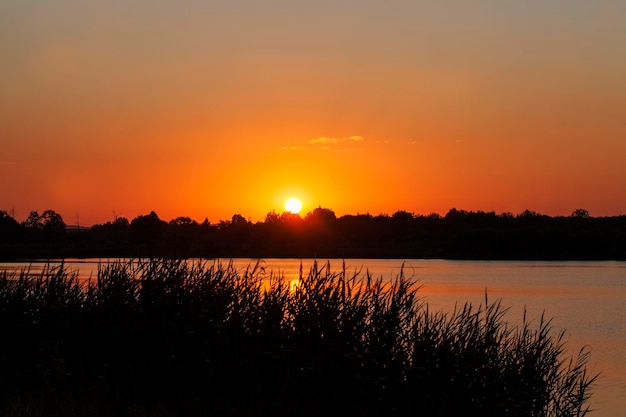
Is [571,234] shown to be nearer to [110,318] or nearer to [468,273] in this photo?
[468,273]

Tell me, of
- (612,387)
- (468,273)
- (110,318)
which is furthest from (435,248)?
(110,318)

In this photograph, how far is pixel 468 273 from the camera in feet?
245

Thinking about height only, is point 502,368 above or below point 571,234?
below

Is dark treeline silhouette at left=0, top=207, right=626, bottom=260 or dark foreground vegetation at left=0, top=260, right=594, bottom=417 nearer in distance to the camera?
dark foreground vegetation at left=0, top=260, right=594, bottom=417

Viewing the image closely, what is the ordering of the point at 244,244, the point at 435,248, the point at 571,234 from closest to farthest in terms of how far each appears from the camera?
the point at 244,244
the point at 571,234
the point at 435,248

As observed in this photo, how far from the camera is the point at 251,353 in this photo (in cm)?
1473

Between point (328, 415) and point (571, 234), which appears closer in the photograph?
point (328, 415)

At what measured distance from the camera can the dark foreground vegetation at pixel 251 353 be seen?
1355 centimetres

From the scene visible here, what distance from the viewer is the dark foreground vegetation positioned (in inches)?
534

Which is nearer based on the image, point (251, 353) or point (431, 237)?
point (251, 353)

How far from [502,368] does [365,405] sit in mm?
2781

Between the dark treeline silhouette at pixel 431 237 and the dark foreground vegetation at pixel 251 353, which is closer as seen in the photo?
the dark foreground vegetation at pixel 251 353

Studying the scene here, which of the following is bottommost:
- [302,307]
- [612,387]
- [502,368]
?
[612,387]

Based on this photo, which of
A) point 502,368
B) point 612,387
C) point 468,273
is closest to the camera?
point 502,368
